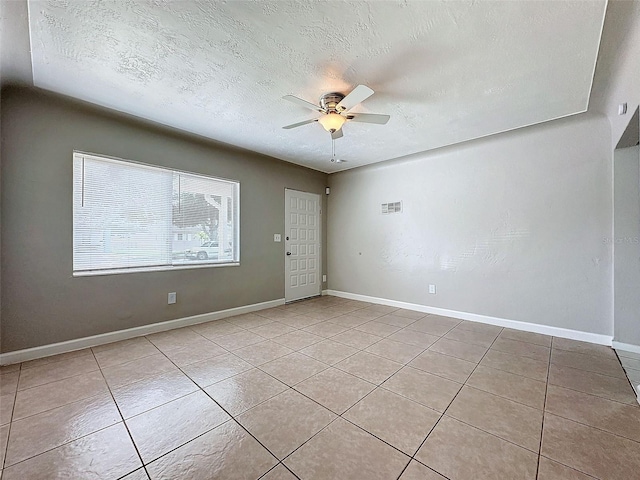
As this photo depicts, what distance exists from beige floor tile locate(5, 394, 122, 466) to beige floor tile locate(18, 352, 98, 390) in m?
0.59

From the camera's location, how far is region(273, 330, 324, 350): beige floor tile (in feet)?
9.87

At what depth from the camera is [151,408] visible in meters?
1.88

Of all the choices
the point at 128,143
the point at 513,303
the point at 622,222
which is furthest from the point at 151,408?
the point at 622,222

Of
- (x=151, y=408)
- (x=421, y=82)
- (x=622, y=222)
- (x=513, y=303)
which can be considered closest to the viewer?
(x=151, y=408)

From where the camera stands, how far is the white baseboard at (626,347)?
2772 millimetres

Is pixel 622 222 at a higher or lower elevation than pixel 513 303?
higher

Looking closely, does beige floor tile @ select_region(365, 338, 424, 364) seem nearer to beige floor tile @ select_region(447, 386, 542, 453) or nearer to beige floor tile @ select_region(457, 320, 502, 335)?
beige floor tile @ select_region(447, 386, 542, 453)

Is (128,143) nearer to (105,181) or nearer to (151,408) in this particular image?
(105,181)

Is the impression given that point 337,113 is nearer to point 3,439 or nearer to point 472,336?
point 472,336

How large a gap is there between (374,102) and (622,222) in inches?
116

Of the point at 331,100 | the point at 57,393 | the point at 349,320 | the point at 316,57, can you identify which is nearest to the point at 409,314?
the point at 349,320

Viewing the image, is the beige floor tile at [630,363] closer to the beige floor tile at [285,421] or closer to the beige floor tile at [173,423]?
the beige floor tile at [285,421]

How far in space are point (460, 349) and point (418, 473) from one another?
Answer: 6.08 feet

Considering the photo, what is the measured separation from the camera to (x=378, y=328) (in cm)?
359
